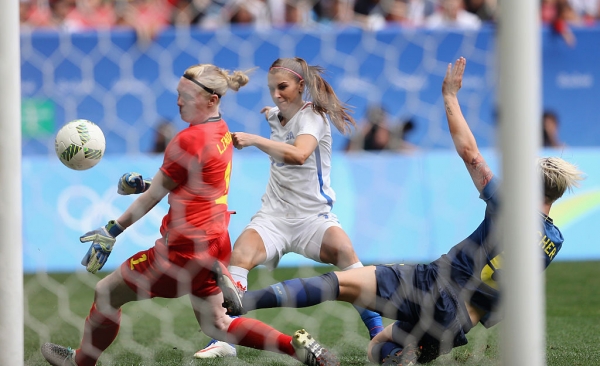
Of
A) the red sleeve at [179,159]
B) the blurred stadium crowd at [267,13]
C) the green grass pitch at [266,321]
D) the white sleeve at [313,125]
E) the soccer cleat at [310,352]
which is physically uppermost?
the blurred stadium crowd at [267,13]

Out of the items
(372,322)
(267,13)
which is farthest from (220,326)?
(267,13)

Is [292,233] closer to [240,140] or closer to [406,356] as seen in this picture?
[240,140]

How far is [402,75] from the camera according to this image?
324 inches

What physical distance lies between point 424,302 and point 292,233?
104 centimetres

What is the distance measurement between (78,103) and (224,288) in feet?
16.6

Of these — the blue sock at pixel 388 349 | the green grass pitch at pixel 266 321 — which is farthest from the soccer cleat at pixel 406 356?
the green grass pitch at pixel 266 321

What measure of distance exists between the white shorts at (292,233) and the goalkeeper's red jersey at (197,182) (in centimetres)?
73

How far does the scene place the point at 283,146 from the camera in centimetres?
392

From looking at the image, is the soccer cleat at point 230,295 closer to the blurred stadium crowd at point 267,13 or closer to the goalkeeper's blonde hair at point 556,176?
the goalkeeper's blonde hair at point 556,176

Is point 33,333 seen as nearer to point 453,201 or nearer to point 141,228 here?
point 141,228

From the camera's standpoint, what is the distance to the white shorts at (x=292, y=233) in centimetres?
428

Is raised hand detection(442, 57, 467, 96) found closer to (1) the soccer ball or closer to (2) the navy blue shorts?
(2) the navy blue shorts

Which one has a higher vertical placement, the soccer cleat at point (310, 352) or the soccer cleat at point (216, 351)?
the soccer cleat at point (310, 352)

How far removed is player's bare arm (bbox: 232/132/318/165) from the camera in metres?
3.67
